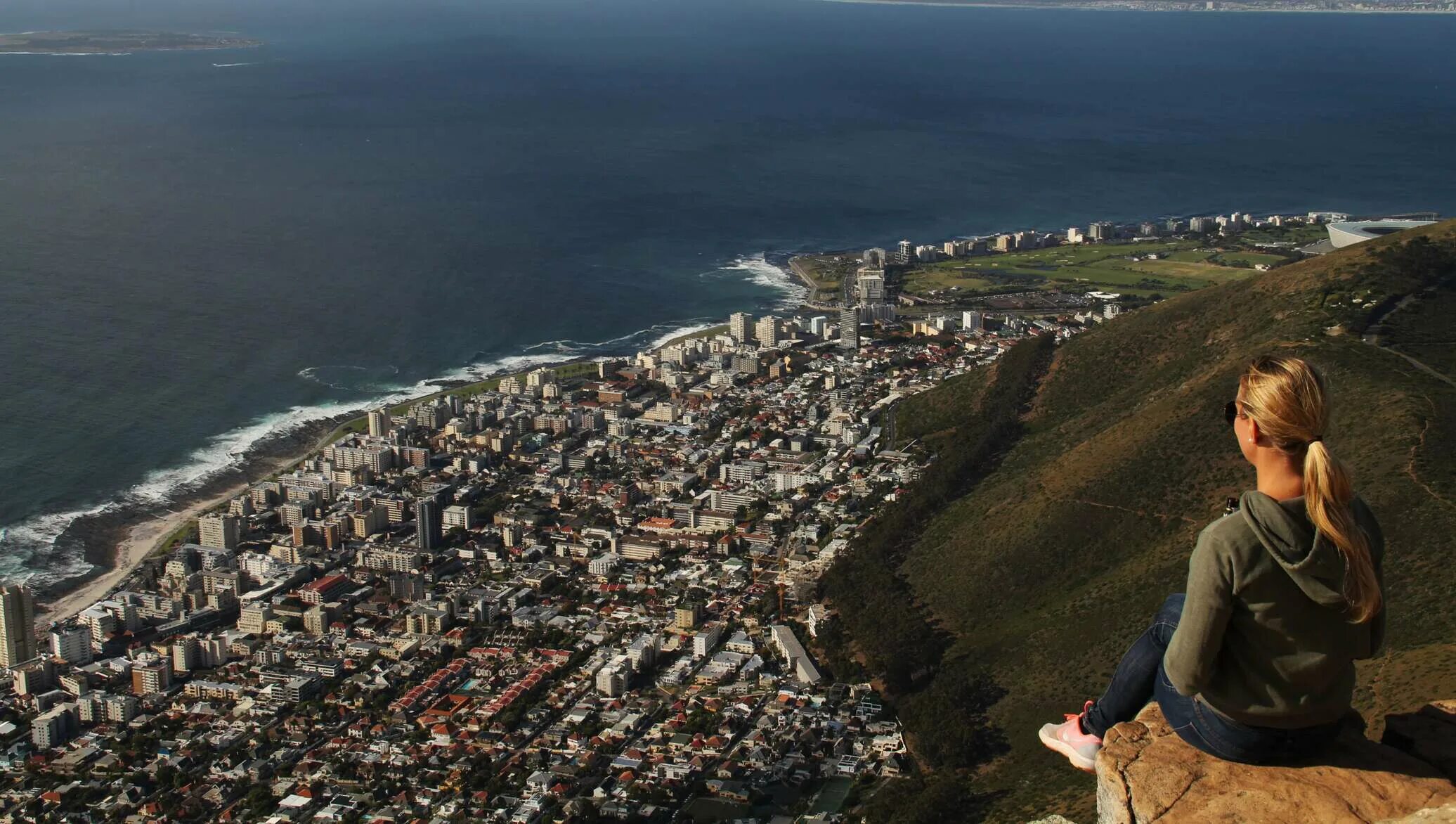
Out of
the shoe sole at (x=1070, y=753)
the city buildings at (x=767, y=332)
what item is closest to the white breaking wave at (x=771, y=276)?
the city buildings at (x=767, y=332)

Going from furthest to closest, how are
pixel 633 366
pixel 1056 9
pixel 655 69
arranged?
1. pixel 1056 9
2. pixel 655 69
3. pixel 633 366

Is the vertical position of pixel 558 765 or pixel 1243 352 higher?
pixel 1243 352

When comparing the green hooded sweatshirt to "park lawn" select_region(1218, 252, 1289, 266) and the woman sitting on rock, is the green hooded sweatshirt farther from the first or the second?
"park lawn" select_region(1218, 252, 1289, 266)

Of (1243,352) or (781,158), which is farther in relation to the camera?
(781,158)

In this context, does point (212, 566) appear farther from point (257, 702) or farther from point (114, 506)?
point (257, 702)

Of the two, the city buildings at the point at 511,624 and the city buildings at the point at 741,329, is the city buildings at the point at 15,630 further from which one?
the city buildings at the point at 741,329

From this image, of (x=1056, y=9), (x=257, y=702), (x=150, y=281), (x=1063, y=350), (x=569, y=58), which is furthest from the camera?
(x=1056, y=9)

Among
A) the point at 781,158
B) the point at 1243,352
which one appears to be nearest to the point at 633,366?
the point at 1243,352
